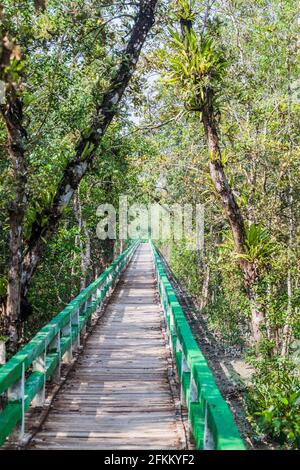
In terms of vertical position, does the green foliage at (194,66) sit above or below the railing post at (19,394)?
above

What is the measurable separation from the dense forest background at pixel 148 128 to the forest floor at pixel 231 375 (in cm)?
16

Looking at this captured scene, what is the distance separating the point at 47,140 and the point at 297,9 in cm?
625

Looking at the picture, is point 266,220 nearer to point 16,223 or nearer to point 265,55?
point 265,55

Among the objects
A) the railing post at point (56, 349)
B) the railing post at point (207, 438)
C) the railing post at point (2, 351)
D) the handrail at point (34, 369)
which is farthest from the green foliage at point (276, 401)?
the railing post at point (2, 351)

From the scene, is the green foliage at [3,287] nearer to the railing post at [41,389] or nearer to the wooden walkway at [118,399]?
the wooden walkway at [118,399]

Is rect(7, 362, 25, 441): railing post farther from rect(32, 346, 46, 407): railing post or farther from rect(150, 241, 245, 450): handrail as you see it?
rect(150, 241, 245, 450): handrail

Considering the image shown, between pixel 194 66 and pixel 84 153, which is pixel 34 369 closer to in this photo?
pixel 84 153

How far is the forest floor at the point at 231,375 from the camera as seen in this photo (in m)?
7.33

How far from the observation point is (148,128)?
1045 centimetres

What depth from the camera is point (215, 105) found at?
9.62 meters

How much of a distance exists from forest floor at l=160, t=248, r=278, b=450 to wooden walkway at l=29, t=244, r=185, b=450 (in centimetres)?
160

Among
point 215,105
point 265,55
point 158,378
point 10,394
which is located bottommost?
point 158,378

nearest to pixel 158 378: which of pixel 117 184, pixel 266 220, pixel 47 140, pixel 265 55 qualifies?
pixel 47 140

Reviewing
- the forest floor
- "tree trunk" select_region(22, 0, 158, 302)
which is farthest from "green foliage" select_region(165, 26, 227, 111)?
the forest floor
